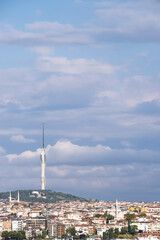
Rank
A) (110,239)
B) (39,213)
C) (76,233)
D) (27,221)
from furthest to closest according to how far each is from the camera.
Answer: (39,213) → (27,221) → (76,233) → (110,239)

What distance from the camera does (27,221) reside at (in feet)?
456

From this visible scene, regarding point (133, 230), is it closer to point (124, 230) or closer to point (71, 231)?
point (124, 230)

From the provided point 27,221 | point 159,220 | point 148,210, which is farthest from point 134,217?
point 148,210

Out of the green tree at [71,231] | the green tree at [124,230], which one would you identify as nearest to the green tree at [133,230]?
the green tree at [124,230]

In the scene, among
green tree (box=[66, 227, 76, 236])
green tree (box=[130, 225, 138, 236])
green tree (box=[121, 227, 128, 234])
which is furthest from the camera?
green tree (box=[130, 225, 138, 236])

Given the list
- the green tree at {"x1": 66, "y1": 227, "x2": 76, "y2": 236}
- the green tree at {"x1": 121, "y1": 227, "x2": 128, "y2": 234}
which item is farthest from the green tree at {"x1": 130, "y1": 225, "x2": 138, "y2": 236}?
the green tree at {"x1": 66, "y1": 227, "x2": 76, "y2": 236}

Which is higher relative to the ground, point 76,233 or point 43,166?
point 43,166

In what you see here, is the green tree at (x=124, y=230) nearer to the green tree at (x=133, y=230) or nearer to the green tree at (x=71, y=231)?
the green tree at (x=133, y=230)

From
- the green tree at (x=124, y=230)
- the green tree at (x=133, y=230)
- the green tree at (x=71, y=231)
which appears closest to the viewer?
the green tree at (x=71, y=231)

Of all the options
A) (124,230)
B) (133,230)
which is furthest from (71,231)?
(133,230)

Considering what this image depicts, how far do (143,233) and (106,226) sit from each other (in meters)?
8.98

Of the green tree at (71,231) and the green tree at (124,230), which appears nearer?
the green tree at (71,231)

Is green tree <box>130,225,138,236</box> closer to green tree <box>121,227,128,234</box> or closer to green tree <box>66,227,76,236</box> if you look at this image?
green tree <box>121,227,128,234</box>

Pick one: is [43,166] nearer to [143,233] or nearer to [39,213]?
[39,213]
